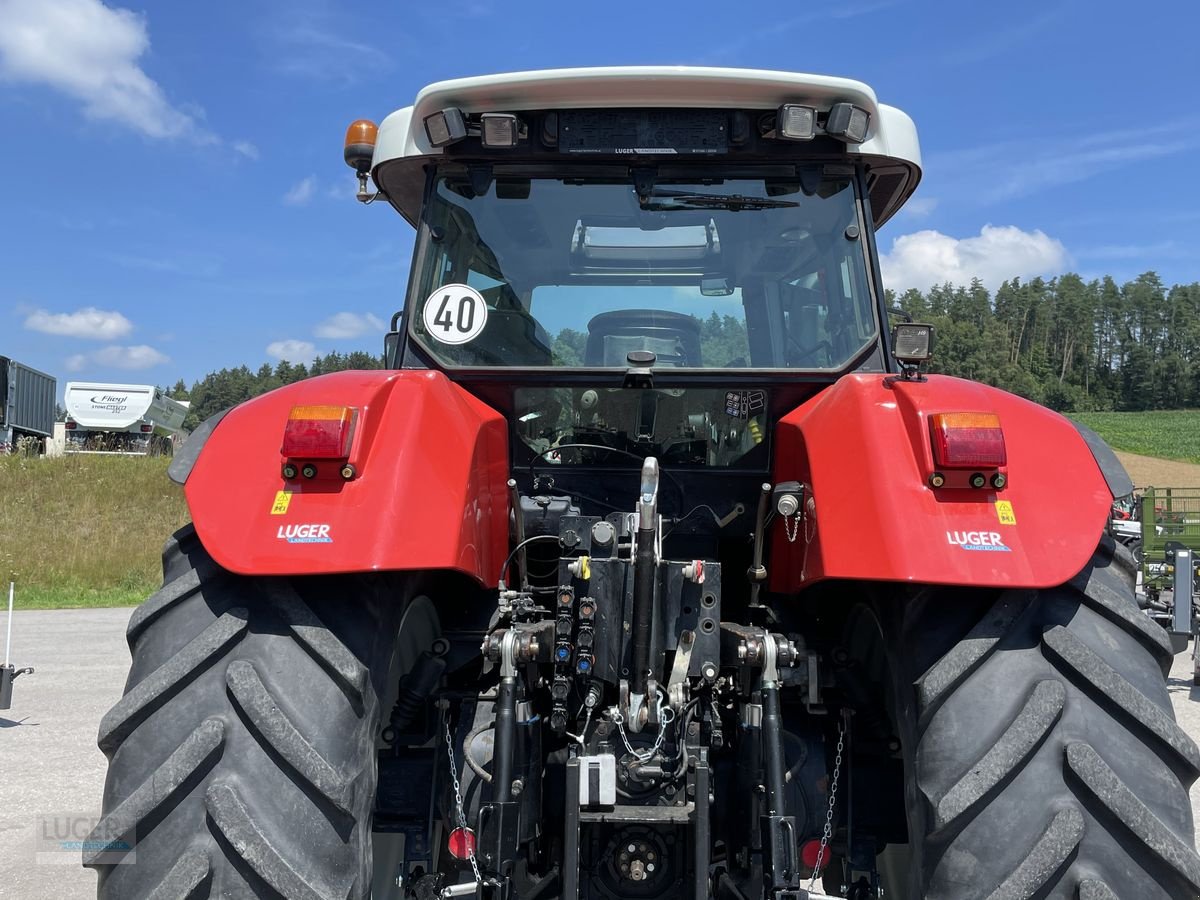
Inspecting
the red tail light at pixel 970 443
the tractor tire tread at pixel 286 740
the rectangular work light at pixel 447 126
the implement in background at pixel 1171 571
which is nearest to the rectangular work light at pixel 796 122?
the rectangular work light at pixel 447 126

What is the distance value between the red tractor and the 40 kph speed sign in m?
0.01

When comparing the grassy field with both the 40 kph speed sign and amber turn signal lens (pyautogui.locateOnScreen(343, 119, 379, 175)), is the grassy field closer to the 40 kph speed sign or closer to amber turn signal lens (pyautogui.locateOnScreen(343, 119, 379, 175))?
amber turn signal lens (pyautogui.locateOnScreen(343, 119, 379, 175))

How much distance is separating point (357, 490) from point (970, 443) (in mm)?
1400

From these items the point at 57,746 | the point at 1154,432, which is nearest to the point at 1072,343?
the point at 1154,432

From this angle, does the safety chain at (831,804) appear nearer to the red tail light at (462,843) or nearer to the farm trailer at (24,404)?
the red tail light at (462,843)

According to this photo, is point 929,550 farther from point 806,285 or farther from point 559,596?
point 806,285

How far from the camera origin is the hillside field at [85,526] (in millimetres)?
15625

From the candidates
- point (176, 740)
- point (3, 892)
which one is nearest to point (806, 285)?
point (176, 740)

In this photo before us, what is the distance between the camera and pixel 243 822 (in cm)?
195

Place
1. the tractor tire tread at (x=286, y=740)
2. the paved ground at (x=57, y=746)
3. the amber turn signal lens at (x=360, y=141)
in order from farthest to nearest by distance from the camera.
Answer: the paved ground at (x=57, y=746), the amber turn signal lens at (x=360, y=141), the tractor tire tread at (x=286, y=740)

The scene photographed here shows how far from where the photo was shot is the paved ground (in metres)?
3.92

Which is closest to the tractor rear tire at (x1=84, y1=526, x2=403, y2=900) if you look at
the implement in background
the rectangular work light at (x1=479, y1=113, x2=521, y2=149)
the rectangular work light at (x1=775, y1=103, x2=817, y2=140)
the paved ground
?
the rectangular work light at (x1=479, y1=113, x2=521, y2=149)

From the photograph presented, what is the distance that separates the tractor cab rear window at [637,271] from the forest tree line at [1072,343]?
83860 millimetres

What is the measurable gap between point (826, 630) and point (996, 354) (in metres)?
101
